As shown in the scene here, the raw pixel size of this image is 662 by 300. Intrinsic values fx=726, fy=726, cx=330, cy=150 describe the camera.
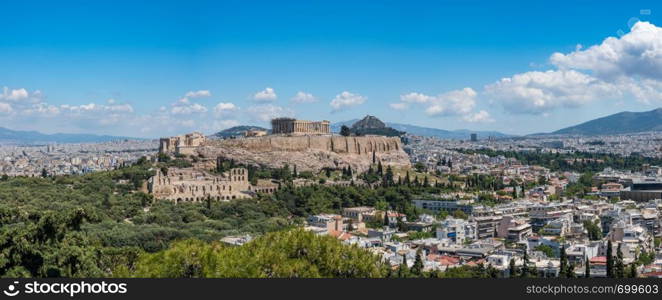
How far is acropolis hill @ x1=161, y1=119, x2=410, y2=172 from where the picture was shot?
5241 cm

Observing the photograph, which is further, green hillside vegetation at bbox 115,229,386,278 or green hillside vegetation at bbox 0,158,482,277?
green hillside vegetation at bbox 0,158,482,277

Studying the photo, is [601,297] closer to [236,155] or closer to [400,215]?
[400,215]

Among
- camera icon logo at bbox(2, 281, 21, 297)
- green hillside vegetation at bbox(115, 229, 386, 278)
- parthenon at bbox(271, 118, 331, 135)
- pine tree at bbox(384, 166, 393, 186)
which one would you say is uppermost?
parthenon at bbox(271, 118, 331, 135)

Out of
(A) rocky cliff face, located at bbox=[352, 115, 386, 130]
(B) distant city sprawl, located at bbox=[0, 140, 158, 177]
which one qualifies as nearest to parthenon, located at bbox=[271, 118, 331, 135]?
(B) distant city sprawl, located at bbox=[0, 140, 158, 177]

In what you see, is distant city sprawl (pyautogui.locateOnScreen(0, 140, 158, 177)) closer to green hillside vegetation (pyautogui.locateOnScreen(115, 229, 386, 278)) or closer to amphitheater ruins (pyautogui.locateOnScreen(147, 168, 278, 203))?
amphitheater ruins (pyautogui.locateOnScreen(147, 168, 278, 203))

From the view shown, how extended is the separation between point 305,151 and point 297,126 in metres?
6.97

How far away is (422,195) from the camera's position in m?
45.9

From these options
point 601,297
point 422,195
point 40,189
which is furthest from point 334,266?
point 422,195

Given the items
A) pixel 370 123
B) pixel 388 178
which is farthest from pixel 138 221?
pixel 370 123

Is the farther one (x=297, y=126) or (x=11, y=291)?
(x=297, y=126)

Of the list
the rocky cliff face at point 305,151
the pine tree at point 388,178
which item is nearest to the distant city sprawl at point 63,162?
the rocky cliff face at point 305,151

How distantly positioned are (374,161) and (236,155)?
13531mm

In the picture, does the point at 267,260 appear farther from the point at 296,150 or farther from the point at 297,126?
the point at 297,126

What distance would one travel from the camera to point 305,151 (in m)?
56.5
